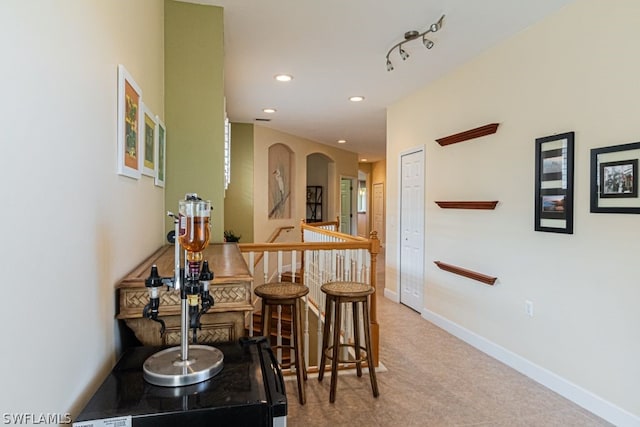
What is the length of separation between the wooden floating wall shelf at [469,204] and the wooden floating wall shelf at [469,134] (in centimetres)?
60

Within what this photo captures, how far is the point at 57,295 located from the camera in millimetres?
926

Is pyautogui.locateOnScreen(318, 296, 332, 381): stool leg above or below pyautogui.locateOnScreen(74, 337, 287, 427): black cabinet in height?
below

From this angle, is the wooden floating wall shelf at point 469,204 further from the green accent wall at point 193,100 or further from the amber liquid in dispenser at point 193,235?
the amber liquid in dispenser at point 193,235

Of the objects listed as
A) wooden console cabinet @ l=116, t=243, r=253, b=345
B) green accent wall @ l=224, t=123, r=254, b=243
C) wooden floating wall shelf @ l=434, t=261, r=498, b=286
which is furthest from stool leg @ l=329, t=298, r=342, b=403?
green accent wall @ l=224, t=123, r=254, b=243

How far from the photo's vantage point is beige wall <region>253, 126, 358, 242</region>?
21.9 ft

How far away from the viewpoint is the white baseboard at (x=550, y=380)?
7.16 ft

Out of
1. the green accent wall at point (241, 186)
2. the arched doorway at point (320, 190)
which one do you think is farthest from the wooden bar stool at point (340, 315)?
the arched doorway at point (320, 190)

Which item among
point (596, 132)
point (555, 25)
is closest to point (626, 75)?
point (596, 132)

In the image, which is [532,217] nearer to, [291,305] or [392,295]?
[291,305]

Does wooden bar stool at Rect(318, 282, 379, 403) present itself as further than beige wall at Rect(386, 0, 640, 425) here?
Yes

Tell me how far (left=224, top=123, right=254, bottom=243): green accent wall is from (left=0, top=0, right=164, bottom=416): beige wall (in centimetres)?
503

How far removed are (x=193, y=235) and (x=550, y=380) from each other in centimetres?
278

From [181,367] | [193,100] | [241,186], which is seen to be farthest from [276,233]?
[181,367]

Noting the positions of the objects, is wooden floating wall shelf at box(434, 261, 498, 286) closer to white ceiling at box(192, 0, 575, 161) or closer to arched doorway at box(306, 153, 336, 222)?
white ceiling at box(192, 0, 575, 161)
